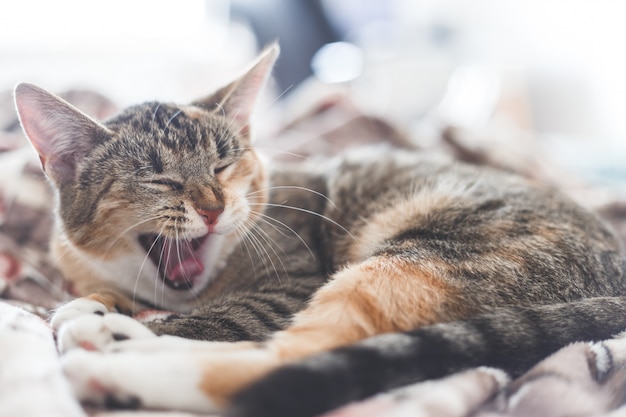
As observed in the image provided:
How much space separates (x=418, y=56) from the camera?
4.84 metres

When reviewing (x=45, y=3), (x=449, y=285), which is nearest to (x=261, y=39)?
(x=45, y=3)

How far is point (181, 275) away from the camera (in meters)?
1.42

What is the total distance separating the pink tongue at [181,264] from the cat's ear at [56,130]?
13.5 inches

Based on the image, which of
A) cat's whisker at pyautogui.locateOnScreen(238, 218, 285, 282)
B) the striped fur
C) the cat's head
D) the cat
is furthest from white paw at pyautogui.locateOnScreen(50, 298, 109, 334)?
the striped fur

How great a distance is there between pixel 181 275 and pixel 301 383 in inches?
28.7

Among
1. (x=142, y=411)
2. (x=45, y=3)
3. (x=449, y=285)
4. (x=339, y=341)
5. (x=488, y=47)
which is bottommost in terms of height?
(x=142, y=411)

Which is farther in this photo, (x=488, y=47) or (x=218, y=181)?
(x=488, y=47)

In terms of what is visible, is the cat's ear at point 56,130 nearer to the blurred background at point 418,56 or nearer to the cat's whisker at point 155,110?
the cat's whisker at point 155,110

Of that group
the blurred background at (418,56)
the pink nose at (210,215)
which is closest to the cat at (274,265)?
the pink nose at (210,215)

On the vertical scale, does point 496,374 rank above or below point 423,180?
below

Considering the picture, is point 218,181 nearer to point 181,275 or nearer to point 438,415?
point 181,275

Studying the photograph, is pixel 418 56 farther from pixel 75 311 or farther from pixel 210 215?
pixel 75 311

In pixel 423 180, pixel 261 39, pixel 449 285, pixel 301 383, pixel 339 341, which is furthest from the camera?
pixel 261 39

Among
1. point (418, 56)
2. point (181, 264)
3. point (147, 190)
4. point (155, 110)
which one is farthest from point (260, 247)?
point (418, 56)
